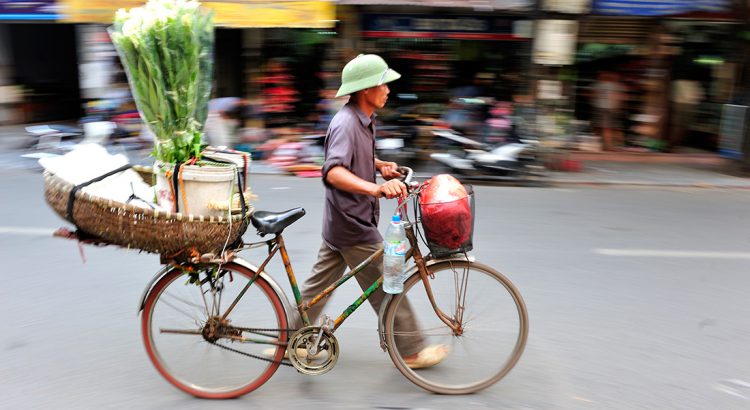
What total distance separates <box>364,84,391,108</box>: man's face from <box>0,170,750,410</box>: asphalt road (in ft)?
4.67

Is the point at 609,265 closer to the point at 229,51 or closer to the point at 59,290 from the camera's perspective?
the point at 59,290

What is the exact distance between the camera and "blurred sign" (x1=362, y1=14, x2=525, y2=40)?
1009 cm

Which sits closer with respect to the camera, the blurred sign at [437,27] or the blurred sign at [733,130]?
the blurred sign at [733,130]

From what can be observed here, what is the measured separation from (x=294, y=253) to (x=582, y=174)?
5427 mm

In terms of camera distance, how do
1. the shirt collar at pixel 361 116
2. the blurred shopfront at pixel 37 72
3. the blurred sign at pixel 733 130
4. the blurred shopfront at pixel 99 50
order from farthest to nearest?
1. the blurred shopfront at pixel 37 72
2. the blurred sign at pixel 733 130
3. the blurred shopfront at pixel 99 50
4. the shirt collar at pixel 361 116

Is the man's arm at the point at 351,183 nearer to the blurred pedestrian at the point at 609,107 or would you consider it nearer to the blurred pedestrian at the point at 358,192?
the blurred pedestrian at the point at 358,192

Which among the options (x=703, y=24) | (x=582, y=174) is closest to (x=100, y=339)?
(x=582, y=174)

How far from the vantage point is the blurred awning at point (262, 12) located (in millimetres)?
8711

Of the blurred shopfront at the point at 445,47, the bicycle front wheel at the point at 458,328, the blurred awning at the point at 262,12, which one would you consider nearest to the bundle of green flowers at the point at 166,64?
the bicycle front wheel at the point at 458,328

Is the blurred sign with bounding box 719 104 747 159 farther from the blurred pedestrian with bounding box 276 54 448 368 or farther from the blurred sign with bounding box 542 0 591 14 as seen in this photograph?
the blurred pedestrian with bounding box 276 54 448 368

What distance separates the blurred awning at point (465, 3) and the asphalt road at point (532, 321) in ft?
10.6

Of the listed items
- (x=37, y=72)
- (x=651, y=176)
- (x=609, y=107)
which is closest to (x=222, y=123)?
(x=37, y=72)

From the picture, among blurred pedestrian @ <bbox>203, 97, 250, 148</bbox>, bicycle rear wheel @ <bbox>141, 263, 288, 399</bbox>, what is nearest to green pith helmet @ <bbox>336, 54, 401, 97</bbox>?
bicycle rear wheel @ <bbox>141, 263, 288, 399</bbox>

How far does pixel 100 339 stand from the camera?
3.77 m
